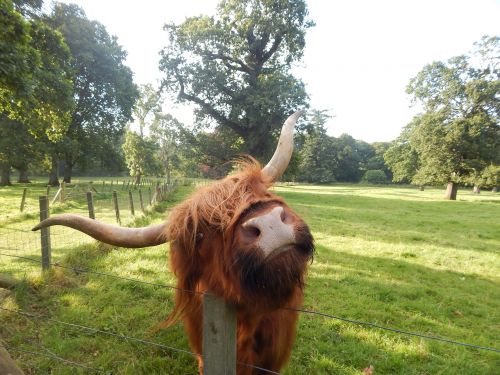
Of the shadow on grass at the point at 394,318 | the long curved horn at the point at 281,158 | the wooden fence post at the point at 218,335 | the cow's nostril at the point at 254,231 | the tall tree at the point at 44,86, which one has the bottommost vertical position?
the shadow on grass at the point at 394,318

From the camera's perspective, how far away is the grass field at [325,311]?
3.38m

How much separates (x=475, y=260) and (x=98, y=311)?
8.38 meters

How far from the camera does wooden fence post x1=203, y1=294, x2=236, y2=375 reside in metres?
1.57

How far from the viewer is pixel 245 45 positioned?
2278cm

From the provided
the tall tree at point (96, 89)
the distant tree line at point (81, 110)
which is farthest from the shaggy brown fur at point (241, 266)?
the tall tree at point (96, 89)

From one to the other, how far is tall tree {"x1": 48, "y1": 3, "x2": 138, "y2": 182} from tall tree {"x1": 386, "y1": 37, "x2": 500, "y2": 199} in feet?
91.2

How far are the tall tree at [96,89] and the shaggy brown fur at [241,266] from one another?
2763 centimetres

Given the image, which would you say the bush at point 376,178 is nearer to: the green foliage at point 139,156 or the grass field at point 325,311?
the green foliage at point 139,156

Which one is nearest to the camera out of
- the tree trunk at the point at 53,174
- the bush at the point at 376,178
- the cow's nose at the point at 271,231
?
the cow's nose at the point at 271,231

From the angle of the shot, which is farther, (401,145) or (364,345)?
(401,145)

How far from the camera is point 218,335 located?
1575 millimetres

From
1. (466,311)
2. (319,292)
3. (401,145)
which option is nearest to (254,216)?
(319,292)

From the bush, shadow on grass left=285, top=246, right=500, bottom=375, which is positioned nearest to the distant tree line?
shadow on grass left=285, top=246, right=500, bottom=375

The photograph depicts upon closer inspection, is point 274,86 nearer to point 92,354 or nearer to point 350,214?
point 350,214
